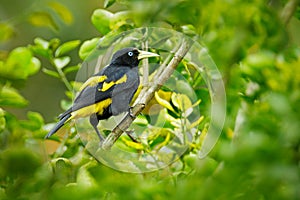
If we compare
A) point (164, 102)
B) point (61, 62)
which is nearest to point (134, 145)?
point (164, 102)

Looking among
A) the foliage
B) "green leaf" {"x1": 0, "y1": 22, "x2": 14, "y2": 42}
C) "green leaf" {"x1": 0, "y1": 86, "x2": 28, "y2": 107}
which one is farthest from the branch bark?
"green leaf" {"x1": 0, "y1": 22, "x2": 14, "y2": 42}

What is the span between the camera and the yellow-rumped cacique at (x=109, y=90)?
1018 millimetres

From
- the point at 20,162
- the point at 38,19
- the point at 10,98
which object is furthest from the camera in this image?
the point at 10,98

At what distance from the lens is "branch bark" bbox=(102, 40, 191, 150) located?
2.57ft

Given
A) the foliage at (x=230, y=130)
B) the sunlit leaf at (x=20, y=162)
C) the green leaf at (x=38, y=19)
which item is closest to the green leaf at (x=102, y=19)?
the foliage at (x=230, y=130)

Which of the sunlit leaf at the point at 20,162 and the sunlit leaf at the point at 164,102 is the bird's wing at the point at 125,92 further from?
the sunlit leaf at the point at 20,162

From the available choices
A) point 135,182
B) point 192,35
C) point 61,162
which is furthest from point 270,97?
point 192,35

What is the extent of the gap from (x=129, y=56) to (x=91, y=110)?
0.38 ft

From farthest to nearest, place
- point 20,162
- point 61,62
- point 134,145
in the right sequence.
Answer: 1. point 61,62
2. point 134,145
3. point 20,162

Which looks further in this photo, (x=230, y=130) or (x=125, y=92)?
(x=125, y=92)

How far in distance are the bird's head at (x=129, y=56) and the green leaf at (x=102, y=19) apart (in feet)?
0.15

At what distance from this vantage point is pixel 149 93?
32.1 inches

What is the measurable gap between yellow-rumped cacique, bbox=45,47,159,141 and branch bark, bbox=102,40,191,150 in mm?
134

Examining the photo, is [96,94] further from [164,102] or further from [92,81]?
[164,102]
